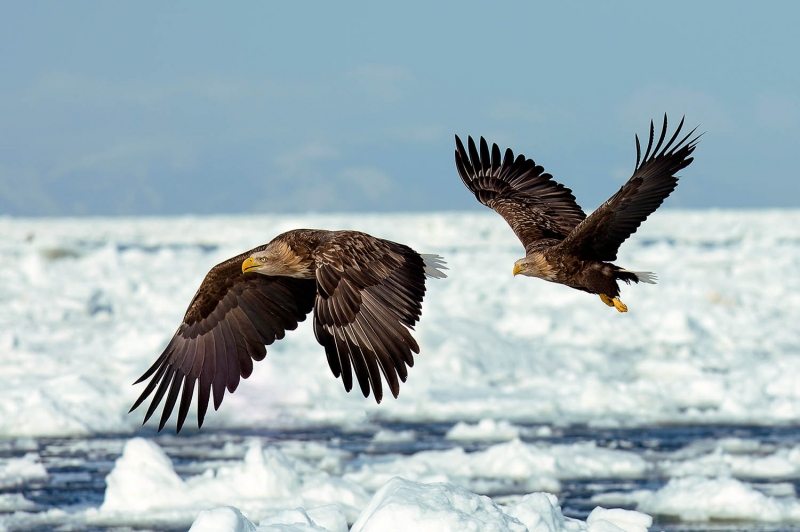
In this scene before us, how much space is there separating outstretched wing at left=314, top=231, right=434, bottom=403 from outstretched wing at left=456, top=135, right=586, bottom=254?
7.65 feet

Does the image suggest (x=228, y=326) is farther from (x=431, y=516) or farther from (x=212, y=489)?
(x=212, y=489)

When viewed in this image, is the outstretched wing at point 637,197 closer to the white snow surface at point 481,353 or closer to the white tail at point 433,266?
the white tail at point 433,266

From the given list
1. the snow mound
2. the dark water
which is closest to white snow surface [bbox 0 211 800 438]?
the dark water

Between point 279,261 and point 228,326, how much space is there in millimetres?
825

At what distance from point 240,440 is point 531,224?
4.44 meters

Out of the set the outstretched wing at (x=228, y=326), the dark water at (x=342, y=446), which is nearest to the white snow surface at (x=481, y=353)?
the dark water at (x=342, y=446)

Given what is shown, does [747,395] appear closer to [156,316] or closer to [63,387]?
[63,387]

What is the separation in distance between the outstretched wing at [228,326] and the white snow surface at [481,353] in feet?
16.3

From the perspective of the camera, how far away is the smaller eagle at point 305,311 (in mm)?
5500

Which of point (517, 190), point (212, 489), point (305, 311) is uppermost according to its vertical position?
point (517, 190)

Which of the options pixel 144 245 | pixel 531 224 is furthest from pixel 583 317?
pixel 144 245

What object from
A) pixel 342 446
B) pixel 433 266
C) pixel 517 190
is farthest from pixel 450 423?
pixel 433 266

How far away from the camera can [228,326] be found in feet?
22.9

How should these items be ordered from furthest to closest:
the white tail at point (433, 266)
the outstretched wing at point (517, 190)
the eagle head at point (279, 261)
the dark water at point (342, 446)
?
the dark water at point (342, 446) < the outstretched wing at point (517, 190) < the eagle head at point (279, 261) < the white tail at point (433, 266)
